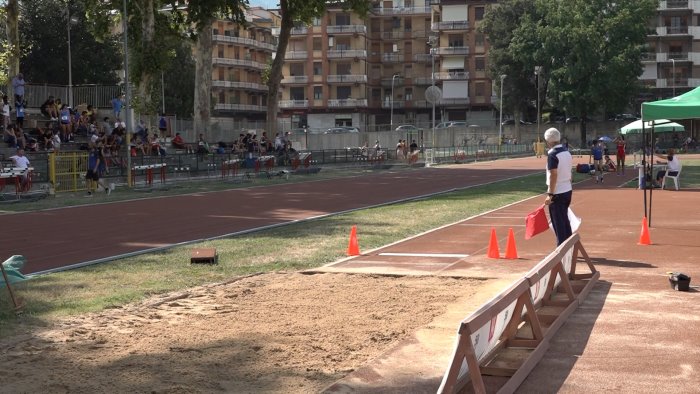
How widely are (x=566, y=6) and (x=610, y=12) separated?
4534 mm

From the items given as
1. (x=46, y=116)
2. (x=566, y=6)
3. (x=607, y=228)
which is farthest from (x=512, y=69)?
(x=607, y=228)

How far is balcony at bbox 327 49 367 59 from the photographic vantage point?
106 metres

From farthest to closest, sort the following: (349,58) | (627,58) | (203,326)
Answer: (349,58) < (627,58) < (203,326)

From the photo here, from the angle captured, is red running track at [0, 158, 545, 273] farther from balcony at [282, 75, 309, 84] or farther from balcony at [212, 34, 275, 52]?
balcony at [212, 34, 275, 52]

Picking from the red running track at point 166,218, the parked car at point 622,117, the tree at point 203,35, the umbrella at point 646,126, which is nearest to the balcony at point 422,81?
the parked car at point 622,117

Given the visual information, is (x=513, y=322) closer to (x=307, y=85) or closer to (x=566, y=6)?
(x=566, y=6)

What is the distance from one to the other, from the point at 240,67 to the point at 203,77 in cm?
6481

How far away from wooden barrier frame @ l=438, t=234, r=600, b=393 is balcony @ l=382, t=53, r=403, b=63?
4000 inches

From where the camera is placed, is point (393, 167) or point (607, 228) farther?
point (393, 167)

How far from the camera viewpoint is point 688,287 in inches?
437

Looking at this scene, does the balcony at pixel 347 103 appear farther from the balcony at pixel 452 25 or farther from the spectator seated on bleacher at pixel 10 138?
the spectator seated on bleacher at pixel 10 138

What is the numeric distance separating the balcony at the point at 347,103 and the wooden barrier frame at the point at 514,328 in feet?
316

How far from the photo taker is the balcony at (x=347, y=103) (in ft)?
350

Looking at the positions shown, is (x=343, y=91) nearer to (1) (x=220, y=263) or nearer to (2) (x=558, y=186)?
(1) (x=220, y=263)
